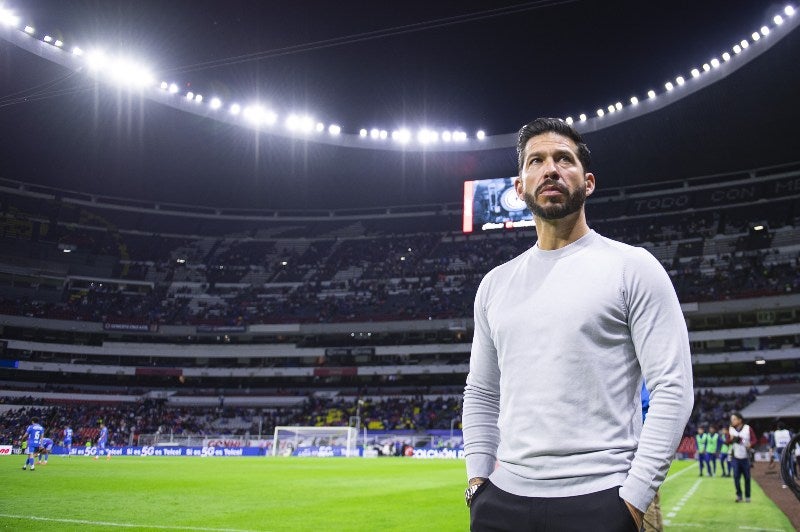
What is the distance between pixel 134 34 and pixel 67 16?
3.77m

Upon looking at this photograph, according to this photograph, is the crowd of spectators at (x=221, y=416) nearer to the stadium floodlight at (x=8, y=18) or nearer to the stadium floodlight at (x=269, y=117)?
the stadium floodlight at (x=269, y=117)

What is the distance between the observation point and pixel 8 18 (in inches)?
1478

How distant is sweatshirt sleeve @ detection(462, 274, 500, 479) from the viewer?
2.85m

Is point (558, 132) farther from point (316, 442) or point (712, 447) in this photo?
point (316, 442)

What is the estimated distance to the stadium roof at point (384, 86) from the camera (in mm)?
37125

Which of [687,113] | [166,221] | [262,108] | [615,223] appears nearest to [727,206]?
[615,223]

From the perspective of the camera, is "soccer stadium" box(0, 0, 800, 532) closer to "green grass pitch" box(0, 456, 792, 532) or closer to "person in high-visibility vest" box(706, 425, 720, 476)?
"person in high-visibility vest" box(706, 425, 720, 476)

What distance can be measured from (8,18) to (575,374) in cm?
4538

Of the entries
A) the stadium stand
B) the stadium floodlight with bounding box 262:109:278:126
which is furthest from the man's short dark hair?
the stadium floodlight with bounding box 262:109:278:126

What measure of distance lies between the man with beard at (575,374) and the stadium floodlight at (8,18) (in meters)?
44.6

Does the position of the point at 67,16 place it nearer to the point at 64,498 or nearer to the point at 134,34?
the point at 134,34

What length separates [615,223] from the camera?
63.0 metres

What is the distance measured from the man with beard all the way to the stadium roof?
34763mm

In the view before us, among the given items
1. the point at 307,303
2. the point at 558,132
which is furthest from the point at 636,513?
the point at 307,303
